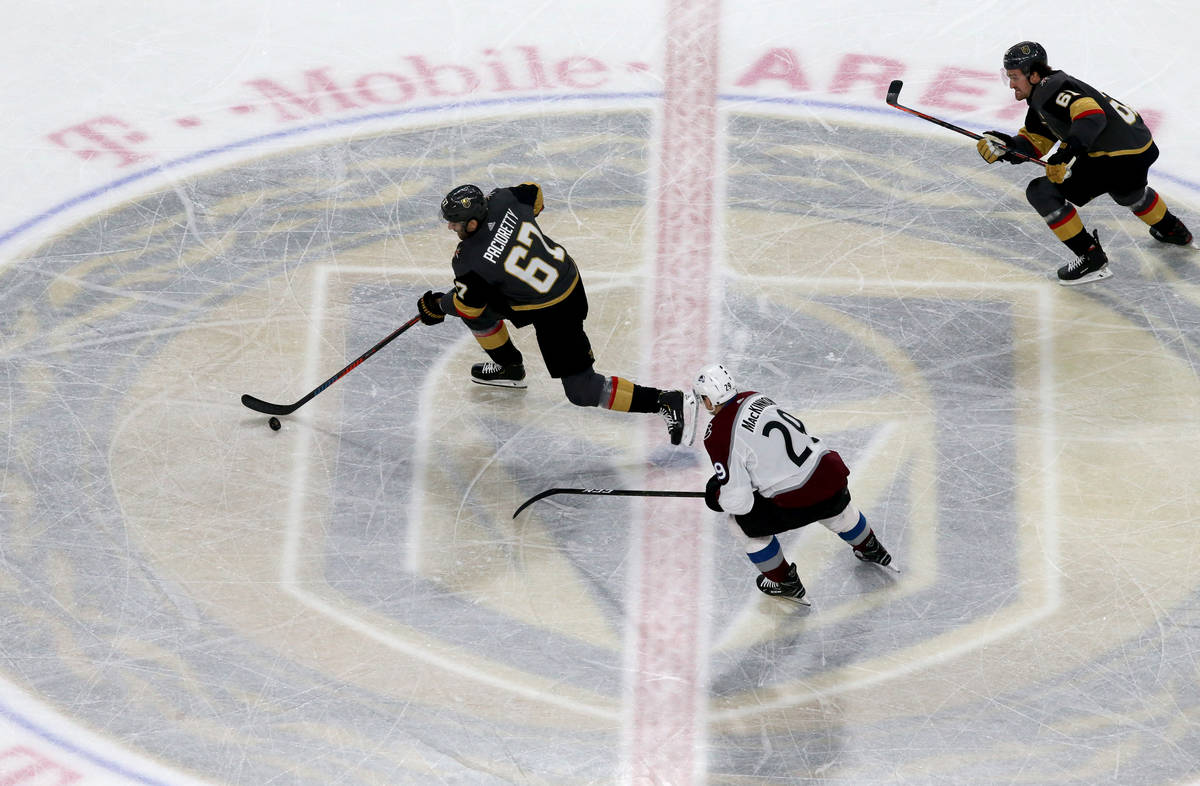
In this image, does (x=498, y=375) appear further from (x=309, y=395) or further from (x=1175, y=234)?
(x=1175, y=234)

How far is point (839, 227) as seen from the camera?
19.8 ft

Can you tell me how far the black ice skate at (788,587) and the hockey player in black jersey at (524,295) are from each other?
76cm

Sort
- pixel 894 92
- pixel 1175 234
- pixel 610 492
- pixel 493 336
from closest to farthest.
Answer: pixel 610 492 < pixel 493 336 < pixel 1175 234 < pixel 894 92

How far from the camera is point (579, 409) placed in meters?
5.52

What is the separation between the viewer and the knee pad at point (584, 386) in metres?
5.21

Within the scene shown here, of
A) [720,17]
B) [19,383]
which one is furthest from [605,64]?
[19,383]

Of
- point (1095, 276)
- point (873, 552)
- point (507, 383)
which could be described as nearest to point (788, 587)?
point (873, 552)

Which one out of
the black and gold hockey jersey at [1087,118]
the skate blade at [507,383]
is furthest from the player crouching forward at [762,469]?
the black and gold hockey jersey at [1087,118]

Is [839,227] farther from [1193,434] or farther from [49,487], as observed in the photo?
[49,487]

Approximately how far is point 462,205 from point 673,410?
107cm

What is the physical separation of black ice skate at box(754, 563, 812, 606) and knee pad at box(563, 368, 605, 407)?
0.91 m

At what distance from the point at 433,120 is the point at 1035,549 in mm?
3281

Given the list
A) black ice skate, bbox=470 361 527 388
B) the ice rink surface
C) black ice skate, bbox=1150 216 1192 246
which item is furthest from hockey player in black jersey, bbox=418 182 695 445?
black ice skate, bbox=1150 216 1192 246

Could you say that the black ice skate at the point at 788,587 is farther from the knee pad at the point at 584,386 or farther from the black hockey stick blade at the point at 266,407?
the black hockey stick blade at the point at 266,407
